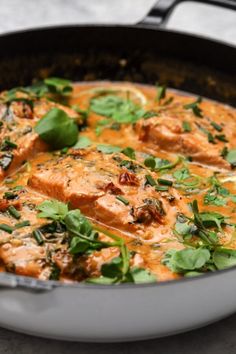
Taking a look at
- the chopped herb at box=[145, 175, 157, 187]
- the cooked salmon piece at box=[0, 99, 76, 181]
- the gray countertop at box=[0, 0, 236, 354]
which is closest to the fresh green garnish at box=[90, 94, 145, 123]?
the cooked salmon piece at box=[0, 99, 76, 181]

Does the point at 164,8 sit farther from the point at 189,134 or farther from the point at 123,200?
the point at 123,200

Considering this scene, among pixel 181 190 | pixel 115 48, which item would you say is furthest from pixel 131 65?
pixel 181 190

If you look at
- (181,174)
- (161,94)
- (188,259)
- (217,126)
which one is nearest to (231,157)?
(217,126)

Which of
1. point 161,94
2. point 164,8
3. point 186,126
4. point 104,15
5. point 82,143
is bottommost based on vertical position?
point 104,15

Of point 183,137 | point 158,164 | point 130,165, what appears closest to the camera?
point 130,165

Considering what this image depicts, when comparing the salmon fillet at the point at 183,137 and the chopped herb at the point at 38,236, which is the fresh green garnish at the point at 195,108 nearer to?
the salmon fillet at the point at 183,137

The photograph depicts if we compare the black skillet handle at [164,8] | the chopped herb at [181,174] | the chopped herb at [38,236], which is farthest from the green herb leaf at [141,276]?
the black skillet handle at [164,8]
